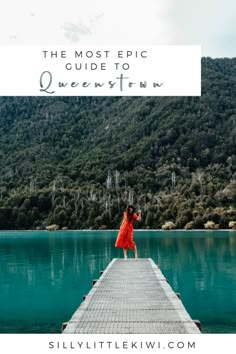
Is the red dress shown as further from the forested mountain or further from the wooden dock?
the forested mountain

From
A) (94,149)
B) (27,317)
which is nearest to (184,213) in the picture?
(94,149)

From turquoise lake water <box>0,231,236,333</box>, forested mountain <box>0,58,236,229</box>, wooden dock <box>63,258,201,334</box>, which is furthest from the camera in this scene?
forested mountain <box>0,58,236,229</box>

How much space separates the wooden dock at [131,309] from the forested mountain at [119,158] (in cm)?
3769

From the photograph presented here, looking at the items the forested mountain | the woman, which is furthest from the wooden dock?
the forested mountain

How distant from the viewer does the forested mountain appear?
5206cm

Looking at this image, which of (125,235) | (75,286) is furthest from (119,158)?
(125,235)

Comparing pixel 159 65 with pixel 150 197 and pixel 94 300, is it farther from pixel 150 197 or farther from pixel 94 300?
pixel 150 197

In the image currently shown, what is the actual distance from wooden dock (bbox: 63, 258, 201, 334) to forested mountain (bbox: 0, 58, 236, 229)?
37692mm

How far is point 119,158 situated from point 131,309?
57.4 meters

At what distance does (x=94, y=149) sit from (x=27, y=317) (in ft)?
193

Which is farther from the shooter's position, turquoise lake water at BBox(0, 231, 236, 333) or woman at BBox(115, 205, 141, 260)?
woman at BBox(115, 205, 141, 260)

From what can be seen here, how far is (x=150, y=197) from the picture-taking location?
2092 inches

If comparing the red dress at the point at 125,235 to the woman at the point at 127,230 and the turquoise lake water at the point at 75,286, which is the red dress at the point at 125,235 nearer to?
the woman at the point at 127,230

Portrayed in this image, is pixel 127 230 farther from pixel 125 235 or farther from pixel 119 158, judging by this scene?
pixel 119 158
